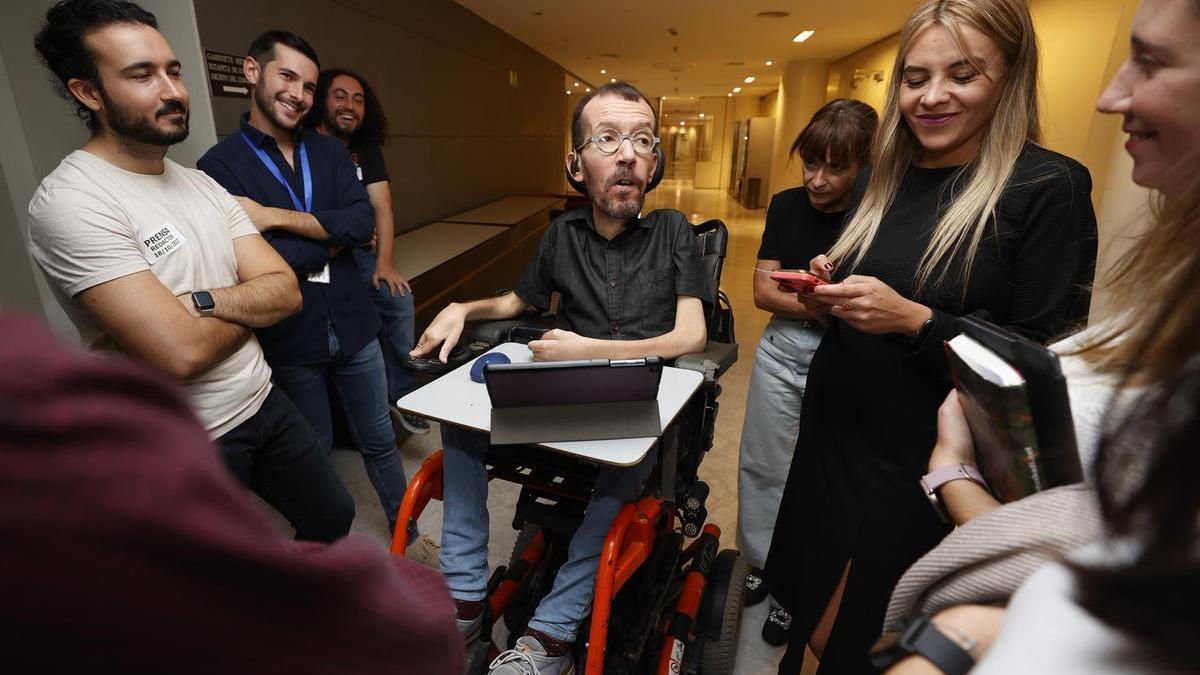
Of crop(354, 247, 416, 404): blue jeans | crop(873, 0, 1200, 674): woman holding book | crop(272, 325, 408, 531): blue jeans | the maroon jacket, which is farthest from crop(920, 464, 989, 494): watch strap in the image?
crop(354, 247, 416, 404): blue jeans

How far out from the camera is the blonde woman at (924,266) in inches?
43.5

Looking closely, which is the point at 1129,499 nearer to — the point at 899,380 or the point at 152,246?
the point at 899,380

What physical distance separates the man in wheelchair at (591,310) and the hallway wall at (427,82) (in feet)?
6.45

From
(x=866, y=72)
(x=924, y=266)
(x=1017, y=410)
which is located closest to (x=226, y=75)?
(x=924, y=266)

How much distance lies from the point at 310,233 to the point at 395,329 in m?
1.03

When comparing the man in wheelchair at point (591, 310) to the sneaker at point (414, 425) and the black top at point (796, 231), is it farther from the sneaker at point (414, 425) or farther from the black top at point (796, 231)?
the sneaker at point (414, 425)

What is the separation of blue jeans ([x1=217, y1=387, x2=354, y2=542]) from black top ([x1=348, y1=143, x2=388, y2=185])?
5.34 ft

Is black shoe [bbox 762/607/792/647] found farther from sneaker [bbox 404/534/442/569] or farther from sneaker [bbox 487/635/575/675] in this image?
sneaker [bbox 404/534/442/569]

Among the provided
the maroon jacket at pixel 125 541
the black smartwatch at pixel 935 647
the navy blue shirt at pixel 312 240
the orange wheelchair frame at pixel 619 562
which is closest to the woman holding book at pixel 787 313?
the orange wheelchair frame at pixel 619 562

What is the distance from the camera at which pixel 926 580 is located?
0.53m

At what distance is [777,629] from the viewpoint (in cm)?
182

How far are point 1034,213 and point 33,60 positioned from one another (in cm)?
289

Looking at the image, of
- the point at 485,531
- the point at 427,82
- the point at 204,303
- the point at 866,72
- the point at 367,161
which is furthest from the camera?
the point at 866,72

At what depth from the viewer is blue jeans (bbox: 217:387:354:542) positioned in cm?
150
